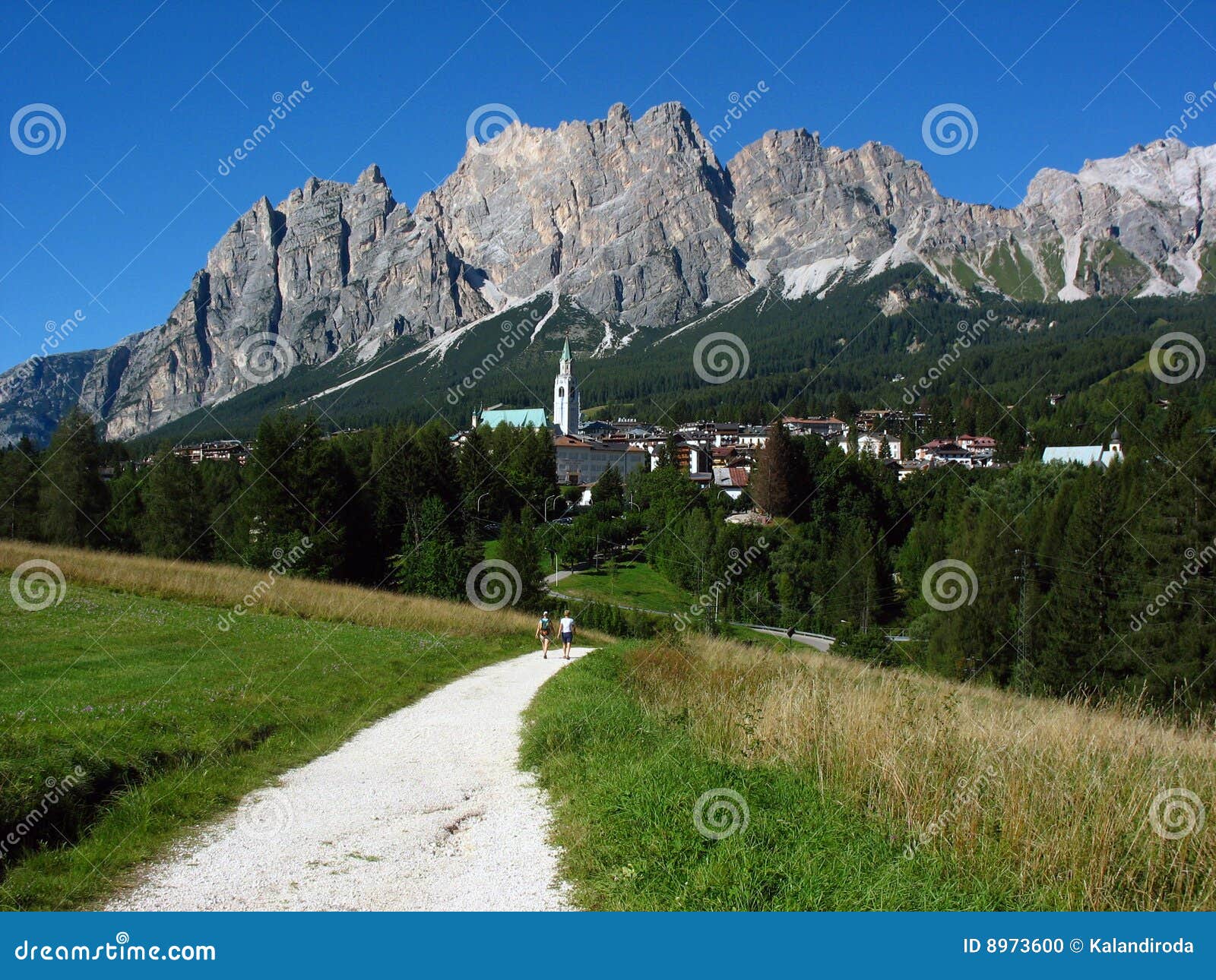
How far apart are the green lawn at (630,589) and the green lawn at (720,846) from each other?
49359 millimetres

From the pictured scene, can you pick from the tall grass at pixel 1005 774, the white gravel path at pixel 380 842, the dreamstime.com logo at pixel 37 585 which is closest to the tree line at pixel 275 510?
the dreamstime.com logo at pixel 37 585

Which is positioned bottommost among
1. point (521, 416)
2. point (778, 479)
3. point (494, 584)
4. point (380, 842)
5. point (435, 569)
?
point (494, 584)

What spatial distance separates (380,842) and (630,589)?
59211 millimetres

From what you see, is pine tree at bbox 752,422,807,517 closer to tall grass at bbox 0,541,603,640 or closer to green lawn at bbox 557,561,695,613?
green lawn at bbox 557,561,695,613

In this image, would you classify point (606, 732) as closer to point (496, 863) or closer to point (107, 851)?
point (496, 863)

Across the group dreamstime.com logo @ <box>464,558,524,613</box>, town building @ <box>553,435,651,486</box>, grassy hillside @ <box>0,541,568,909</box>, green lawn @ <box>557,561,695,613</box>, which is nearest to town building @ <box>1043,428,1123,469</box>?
town building @ <box>553,435,651,486</box>

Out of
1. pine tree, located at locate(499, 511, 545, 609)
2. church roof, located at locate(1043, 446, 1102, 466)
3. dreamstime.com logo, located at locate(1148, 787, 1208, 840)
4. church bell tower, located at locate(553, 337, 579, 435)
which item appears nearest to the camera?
dreamstime.com logo, located at locate(1148, 787, 1208, 840)

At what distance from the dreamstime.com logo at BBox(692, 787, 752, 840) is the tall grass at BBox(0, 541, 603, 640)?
643 inches

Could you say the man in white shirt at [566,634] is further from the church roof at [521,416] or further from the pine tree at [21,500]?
the church roof at [521,416]

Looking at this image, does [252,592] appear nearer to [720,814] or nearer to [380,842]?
[380,842]

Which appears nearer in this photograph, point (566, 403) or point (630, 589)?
point (630, 589)

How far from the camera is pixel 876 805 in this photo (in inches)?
277

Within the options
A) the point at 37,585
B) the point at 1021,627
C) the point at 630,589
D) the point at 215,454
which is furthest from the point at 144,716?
the point at 215,454

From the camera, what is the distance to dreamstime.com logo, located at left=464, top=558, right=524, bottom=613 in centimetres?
3855
